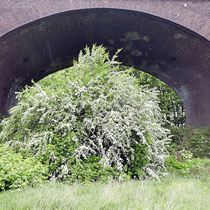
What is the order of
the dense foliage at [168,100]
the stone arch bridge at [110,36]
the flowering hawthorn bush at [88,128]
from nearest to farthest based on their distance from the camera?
the flowering hawthorn bush at [88,128] < the stone arch bridge at [110,36] < the dense foliage at [168,100]

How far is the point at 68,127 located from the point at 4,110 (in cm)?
570

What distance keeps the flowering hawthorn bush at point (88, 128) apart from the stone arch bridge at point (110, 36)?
7.95 feet

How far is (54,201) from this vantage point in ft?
6.88

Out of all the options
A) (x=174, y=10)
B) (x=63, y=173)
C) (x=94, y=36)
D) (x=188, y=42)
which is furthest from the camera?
(x=94, y=36)

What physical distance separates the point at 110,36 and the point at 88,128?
451 cm

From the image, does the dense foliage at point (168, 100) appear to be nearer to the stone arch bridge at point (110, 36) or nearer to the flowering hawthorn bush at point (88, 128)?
the stone arch bridge at point (110, 36)

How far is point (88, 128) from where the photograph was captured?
13.4ft

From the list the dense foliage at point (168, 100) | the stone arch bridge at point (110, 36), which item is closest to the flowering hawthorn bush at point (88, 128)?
the stone arch bridge at point (110, 36)

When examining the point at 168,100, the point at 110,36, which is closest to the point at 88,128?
the point at 110,36

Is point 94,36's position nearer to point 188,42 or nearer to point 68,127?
point 188,42

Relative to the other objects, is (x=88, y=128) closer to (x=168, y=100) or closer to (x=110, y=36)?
(x=110, y=36)

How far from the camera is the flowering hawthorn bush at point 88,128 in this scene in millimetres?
3734

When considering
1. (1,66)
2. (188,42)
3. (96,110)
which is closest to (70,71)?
(96,110)

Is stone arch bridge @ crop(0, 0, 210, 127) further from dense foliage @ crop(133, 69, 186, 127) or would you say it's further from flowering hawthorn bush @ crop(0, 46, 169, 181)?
dense foliage @ crop(133, 69, 186, 127)
